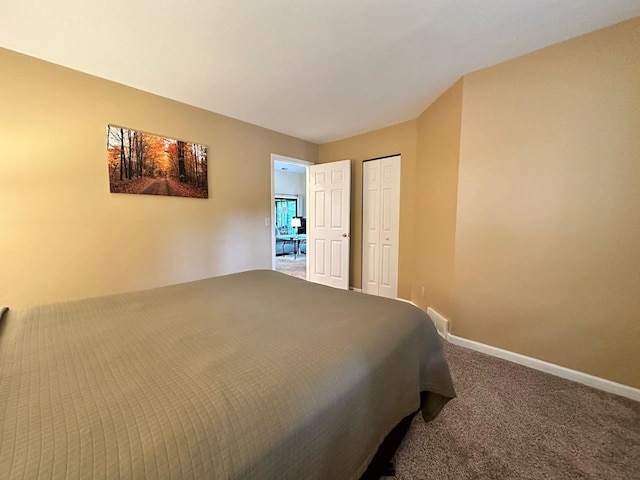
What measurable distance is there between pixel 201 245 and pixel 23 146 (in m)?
1.56

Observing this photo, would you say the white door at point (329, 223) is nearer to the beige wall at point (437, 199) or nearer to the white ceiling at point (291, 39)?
the beige wall at point (437, 199)

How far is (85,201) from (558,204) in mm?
3843

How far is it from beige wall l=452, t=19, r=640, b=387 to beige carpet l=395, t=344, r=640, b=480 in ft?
1.10

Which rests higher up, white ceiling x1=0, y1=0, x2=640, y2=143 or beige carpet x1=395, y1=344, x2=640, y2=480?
white ceiling x1=0, y1=0, x2=640, y2=143

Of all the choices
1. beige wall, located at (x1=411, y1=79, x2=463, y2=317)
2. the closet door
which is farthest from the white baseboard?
the closet door

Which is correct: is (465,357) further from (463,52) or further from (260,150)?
(260,150)

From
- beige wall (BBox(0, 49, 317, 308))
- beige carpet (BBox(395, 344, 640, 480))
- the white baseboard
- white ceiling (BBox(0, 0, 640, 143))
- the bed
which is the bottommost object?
beige carpet (BBox(395, 344, 640, 480))

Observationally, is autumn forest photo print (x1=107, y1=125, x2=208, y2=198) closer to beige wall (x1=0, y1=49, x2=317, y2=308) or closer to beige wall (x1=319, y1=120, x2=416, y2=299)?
beige wall (x1=0, y1=49, x2=317, y2=308)

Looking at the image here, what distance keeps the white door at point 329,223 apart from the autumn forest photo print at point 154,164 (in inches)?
72.0

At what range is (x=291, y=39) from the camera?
178 centimetres

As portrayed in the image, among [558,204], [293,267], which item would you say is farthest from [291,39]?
[293,267]

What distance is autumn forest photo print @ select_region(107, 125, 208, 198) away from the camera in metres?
2.34

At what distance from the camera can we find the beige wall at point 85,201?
1904mm

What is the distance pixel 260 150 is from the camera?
3.46 m
